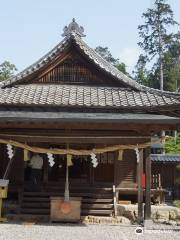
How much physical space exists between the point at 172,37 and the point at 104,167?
120 ft

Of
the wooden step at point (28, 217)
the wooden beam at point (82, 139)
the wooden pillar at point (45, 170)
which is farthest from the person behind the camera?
the wooden pillar at point (45, 170)

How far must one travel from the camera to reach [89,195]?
54.9ft

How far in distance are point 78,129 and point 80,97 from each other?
2.58m

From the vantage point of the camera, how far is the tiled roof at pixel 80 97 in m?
16.8

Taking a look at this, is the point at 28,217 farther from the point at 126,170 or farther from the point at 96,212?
the point at 126,170

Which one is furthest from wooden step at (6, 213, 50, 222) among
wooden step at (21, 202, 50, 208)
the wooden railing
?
the wooden railing

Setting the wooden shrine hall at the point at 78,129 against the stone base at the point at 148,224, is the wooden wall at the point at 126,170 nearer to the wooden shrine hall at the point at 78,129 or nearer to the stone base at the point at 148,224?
the wooden shrine hall at the point at 78,129

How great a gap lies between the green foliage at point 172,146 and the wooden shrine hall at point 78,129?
63.4 ft

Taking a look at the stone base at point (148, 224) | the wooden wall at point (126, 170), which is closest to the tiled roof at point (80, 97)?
the wooden wall at point (126, 170)

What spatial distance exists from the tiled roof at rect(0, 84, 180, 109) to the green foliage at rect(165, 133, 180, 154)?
20.7m

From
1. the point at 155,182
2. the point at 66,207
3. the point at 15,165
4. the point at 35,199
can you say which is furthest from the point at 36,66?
the point at 155,182

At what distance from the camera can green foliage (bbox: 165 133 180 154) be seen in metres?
37.8

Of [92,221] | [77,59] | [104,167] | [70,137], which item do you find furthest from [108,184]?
[77,59]

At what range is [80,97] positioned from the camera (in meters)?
17.4
